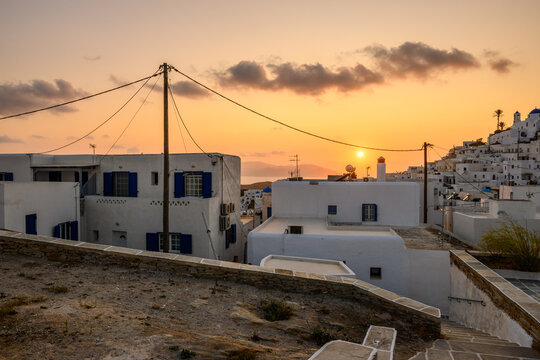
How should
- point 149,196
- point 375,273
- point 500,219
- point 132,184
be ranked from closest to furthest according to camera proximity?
point 375,273 → point 500,219 → point 149,196 → point 132,184

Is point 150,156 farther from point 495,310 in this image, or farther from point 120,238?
point 495,310

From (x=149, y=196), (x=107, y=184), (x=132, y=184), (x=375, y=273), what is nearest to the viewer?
(x=375, y=273)

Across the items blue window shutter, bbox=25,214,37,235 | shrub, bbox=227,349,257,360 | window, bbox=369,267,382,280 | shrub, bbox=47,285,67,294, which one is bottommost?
window, bbox=369,267,382,280

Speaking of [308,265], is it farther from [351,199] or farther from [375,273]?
[351,199]

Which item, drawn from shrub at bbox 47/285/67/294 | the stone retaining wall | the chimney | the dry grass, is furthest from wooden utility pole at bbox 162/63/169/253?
the chimney

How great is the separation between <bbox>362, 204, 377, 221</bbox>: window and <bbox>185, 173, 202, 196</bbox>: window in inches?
438

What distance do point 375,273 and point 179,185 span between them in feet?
39.9

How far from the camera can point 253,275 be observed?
9.91 meters

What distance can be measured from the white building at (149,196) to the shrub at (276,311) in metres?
11.2

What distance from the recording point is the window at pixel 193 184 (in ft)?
68.5

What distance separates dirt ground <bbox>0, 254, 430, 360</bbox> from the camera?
5586mm

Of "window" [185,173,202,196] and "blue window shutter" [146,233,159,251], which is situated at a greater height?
"window" [185,173,202,196]

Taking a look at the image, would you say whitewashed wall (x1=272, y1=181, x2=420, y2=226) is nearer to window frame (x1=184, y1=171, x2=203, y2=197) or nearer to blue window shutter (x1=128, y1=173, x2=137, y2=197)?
window frame (x1=184, y1=171, x2=203, y2=197)

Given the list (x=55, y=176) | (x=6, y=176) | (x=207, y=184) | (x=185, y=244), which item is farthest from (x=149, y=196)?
(x=6, y=176)
